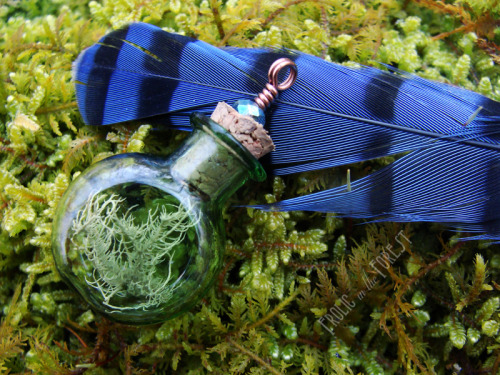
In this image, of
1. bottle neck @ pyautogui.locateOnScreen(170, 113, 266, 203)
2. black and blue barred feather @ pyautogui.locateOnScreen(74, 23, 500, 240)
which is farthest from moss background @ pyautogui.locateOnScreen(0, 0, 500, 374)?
bottle neck @ pyautogui.locateOnScreen(170, 113, 266, 203)

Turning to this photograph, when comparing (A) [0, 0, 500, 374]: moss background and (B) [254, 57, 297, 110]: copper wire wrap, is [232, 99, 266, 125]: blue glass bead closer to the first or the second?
(B) [254, 57, 297, 110]: copper wire wrap

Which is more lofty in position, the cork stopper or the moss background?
the cork stopper

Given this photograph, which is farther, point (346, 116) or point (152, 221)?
point (346, 116)

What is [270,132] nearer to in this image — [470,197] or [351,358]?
[470,197]

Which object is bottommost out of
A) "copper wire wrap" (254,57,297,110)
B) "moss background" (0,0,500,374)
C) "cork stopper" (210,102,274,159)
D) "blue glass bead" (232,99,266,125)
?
"moss background" (0,0,500,374)

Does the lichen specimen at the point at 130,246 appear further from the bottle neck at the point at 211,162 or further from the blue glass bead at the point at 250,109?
the blue glass bead at the point at 250,109

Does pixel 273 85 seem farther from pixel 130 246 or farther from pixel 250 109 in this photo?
pixel 130 246

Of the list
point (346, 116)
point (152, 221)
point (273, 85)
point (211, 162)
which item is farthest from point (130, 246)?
point (346, 116)
